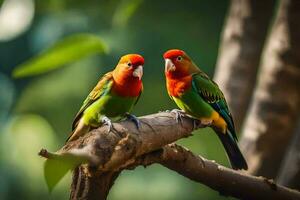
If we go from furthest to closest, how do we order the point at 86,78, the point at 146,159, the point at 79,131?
the point at 86,78, the point at 79,131, the point at 146,159

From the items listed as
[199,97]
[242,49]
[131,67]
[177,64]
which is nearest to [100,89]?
Result: [131,67]

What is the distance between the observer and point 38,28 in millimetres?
5180

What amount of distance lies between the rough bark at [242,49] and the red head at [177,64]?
1.58ft

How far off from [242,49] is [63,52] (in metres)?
1.58

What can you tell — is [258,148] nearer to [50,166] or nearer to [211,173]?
[211,173]

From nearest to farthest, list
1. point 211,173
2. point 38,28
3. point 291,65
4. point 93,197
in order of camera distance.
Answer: point 93,197 < point 211,173 < point 291,65 < point 38,28

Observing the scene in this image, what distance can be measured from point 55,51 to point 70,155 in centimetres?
25

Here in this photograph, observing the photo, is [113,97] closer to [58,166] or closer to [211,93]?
[211,93]

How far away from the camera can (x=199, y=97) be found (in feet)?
6.72

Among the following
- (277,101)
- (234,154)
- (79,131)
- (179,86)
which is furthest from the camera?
Answer: (277,101)

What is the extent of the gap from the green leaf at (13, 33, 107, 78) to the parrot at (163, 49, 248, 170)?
905 mm

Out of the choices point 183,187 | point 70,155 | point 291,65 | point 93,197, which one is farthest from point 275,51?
point 183,187

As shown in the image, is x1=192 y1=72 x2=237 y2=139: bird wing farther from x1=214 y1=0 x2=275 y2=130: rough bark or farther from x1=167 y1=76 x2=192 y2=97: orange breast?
x1=214 y1=0 x2=275 y2=130: rough bark

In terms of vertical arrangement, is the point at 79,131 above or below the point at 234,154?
above
